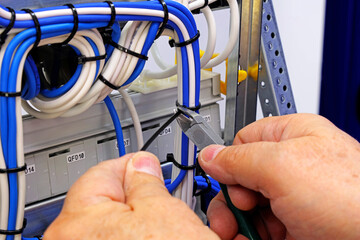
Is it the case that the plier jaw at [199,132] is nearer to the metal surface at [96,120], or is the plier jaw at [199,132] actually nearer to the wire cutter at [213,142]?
the wire cutter at [213,142]

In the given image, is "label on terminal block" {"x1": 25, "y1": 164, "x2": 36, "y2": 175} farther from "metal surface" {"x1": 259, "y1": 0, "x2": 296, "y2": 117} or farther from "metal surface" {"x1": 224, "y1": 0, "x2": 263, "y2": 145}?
"metal surface" {"x1": 259, "y1": 0, "x2": 296, "y2": 117}

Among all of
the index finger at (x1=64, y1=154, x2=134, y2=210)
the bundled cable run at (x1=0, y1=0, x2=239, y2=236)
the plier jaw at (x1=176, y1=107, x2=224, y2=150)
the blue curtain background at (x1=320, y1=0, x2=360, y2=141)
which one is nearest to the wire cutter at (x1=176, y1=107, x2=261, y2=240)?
the plier jaw at (x1=176, y1=107, x2=224, y2=150)

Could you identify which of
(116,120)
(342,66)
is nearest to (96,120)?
(116,120)

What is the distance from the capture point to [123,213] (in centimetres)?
36

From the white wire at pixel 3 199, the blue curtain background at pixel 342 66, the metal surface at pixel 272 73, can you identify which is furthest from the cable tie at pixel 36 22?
the blue curtain background at pixel 342 66

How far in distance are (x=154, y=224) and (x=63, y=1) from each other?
42 cm

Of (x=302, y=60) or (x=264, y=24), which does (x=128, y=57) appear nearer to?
(x=264, y=24)

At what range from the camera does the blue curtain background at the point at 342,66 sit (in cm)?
120

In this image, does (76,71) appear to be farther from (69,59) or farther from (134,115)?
(134,115)

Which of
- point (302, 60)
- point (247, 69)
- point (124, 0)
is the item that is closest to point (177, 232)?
point (124, 0)

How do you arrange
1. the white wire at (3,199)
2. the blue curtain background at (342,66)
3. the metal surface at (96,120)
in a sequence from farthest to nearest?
the blue curtain background at (342,66)
the metal surface at (96,120)
the white wire at (3,199)

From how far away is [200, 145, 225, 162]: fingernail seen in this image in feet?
1.89

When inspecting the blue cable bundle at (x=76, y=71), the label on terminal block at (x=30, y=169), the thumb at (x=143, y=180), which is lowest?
the label on terminal block at (x=30, y=169)

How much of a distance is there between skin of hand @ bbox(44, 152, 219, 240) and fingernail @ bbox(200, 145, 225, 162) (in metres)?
0.16
